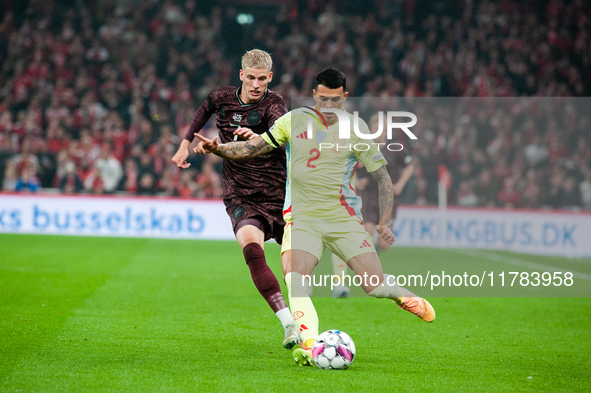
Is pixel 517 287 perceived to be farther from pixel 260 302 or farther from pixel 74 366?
pixel 74 366

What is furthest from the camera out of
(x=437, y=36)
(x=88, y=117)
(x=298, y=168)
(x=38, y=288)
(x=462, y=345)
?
(x=437, y=36)

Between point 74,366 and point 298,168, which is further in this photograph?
point 298,168

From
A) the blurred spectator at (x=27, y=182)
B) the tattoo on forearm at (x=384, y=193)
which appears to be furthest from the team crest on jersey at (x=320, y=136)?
the blurred spectator at (x=27, y=182)

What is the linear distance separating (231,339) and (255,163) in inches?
57.0

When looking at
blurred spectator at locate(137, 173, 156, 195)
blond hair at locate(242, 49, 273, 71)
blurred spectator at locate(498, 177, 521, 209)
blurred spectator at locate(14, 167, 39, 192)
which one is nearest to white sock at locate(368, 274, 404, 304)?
blond hair at locate(242, 49, 273, 71)

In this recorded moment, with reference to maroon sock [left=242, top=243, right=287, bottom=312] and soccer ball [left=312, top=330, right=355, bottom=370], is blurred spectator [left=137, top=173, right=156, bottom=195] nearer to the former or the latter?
maroon sock [left=242, top=243, right=287, bottom=312]

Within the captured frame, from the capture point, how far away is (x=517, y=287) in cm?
1009

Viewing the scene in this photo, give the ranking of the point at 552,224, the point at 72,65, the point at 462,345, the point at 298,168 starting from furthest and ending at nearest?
1. the point at 72,65
2. the point at 552,224
3. the point at 462,345
4. the point at 298,168

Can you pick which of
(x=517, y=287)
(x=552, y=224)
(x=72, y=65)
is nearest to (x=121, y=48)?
(x=72, y=65)

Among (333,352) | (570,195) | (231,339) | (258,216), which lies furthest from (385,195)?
(570,195)

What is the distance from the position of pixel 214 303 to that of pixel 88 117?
1140cm

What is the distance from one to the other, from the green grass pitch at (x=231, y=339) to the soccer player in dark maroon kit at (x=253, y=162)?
985 mm

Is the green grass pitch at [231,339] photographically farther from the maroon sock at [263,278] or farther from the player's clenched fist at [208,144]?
the player's clenched fist at [208,144]

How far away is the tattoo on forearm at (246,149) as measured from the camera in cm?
496
